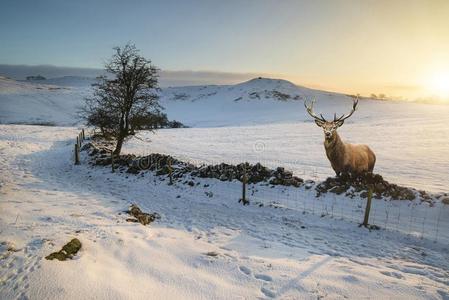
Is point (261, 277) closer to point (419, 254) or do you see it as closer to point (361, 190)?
point (419, 254)

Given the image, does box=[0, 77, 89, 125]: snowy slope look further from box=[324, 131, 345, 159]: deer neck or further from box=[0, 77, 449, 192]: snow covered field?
box=[324, 131, 345, 159]: deer neck

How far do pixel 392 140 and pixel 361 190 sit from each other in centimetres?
2568

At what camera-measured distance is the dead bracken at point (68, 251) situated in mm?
6719

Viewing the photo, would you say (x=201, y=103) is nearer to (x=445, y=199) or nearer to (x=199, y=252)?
(x=445, y=199)

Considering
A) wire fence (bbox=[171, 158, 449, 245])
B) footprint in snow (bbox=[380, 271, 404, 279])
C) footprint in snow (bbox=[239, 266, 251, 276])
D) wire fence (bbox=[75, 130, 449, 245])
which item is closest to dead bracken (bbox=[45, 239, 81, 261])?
footprint in snow (bbox=[239, 266, 251, 276])

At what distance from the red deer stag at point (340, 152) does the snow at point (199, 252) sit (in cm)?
210

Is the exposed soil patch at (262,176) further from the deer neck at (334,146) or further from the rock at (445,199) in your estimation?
the deer neck at (334,146)

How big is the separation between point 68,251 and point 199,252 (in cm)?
314

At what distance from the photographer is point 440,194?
1295 centimetres

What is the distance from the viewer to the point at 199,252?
8344mm

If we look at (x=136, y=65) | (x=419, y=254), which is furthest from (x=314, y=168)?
(x=136, y=65)

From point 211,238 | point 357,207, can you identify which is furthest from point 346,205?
point 211,238

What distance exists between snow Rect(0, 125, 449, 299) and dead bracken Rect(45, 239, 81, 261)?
167mm

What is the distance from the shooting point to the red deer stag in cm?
1326
